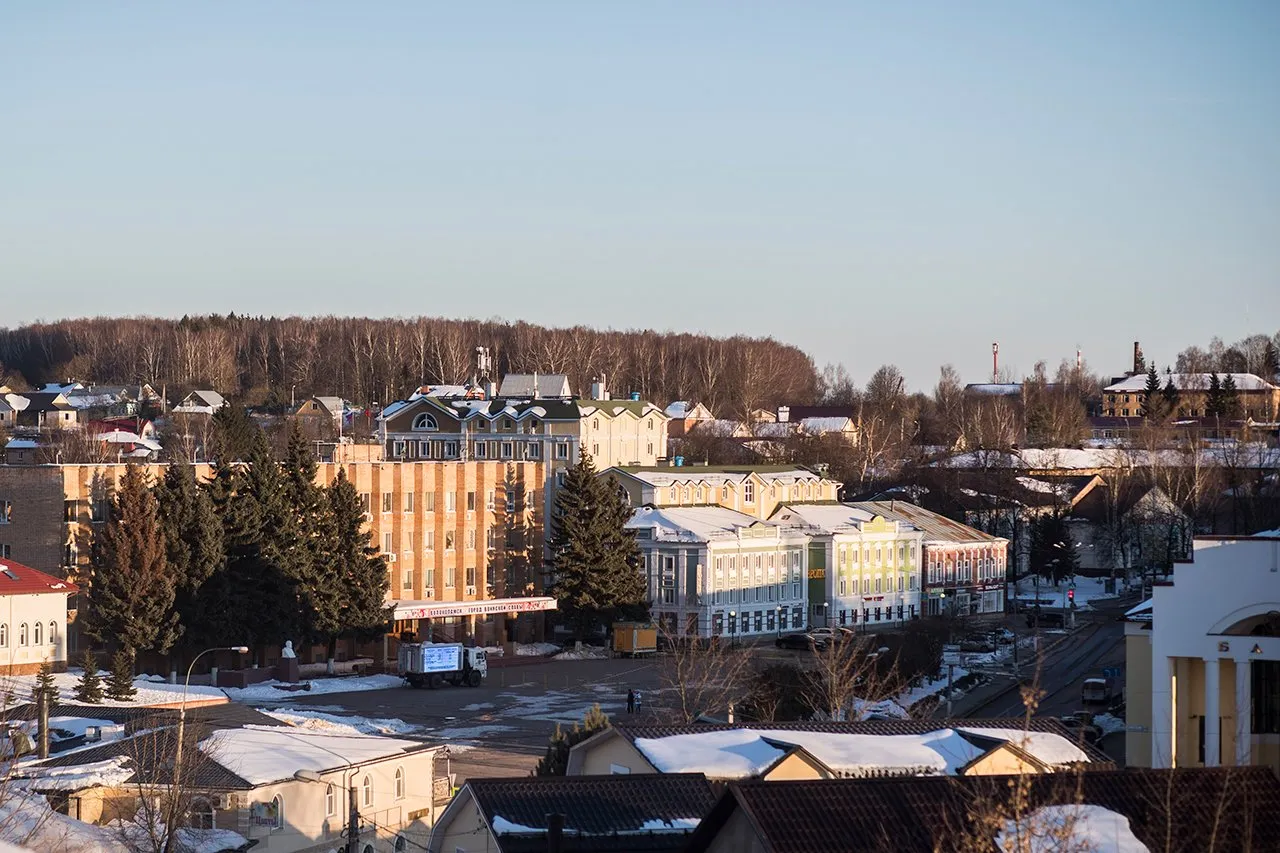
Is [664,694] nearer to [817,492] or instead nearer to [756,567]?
[756,567]

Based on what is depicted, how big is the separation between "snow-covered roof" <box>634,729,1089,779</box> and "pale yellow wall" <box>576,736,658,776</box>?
0.53 feet

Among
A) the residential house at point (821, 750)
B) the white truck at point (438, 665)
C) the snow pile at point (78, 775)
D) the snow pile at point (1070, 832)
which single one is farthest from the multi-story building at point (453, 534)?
the snow pile at point (1070, 832)

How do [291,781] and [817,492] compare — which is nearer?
[291,781]

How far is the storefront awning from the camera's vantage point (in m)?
67.8

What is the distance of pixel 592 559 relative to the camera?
70.9 meters

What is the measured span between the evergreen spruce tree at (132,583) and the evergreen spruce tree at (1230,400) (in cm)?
10871

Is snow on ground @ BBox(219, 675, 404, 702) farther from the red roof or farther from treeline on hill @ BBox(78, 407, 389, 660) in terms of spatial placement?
the red roof

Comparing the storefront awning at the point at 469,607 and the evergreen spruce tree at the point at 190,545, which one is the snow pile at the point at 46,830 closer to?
the evergreen spruce tree at the point at 190,545

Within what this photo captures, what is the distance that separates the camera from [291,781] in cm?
3191

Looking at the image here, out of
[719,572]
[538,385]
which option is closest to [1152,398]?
[538,385]

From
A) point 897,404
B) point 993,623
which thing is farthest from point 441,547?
point 897,404

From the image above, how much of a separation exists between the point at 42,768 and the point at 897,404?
138 m

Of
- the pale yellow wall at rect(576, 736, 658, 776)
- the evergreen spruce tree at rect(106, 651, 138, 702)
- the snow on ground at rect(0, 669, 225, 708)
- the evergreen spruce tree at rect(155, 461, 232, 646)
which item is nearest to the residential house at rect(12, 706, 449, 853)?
the pale yellow wall at rect(576, 736, 658, 776)

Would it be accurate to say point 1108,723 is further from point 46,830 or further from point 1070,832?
point 1070,832
